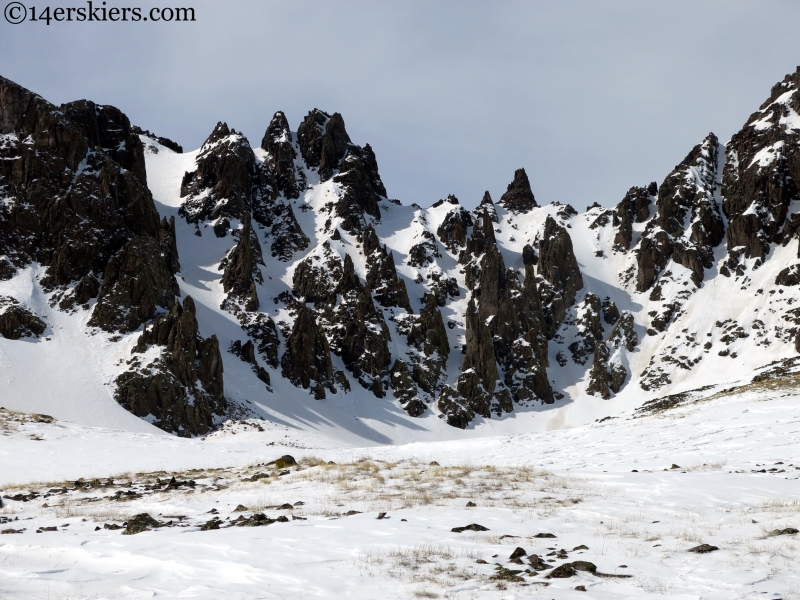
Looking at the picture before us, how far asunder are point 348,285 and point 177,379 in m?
46.1

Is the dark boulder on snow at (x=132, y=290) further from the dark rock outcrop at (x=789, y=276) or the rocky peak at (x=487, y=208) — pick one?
the dark rock outcrop at (x=789, y=276)

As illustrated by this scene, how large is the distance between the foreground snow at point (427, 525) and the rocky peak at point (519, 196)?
142 metres

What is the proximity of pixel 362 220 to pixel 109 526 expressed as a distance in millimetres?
130135

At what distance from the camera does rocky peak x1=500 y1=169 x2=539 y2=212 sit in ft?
548

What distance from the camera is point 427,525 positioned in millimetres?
12336

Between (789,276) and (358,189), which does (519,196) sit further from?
(789,276)

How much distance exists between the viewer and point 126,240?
92.7 m

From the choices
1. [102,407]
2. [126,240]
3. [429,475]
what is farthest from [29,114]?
[429,475]

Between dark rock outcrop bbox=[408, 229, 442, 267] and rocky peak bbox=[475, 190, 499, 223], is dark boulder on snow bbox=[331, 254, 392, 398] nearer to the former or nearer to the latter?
dark rock outcrop bbox=[408, 229, 442, 267]

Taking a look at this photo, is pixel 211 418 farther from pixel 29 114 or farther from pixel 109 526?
pixel 109 526

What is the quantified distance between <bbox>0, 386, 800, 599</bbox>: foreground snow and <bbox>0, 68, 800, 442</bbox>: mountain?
Answer: 54.5 meters

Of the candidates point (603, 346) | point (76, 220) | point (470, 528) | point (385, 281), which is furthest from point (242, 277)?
point (470, 528)

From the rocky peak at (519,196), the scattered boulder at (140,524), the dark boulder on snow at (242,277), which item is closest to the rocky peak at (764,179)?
the rocky peak at (519,196)

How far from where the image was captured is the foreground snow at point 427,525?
831 centimetres
